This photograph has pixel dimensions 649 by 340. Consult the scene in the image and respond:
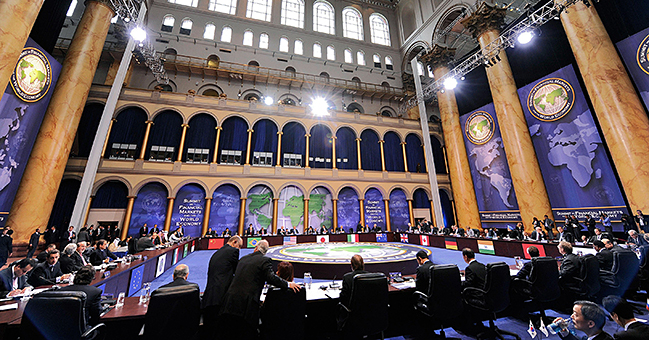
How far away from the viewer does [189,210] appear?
1560 centimetres

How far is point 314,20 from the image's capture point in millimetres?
24328

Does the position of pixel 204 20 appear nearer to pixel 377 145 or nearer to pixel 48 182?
pixel 48 182

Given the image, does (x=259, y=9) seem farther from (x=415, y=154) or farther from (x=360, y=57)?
(x=415, y=154)

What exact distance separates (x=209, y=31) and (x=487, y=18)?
21.4 m

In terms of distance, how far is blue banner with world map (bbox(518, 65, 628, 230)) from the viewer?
36.1 feet

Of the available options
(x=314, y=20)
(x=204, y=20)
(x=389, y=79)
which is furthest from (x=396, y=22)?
(x=204, y=20)

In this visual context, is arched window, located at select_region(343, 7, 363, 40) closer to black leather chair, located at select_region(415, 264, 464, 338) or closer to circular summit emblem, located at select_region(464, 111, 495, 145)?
circular summit emblem, located at select_region(464, 111, 495, 145)

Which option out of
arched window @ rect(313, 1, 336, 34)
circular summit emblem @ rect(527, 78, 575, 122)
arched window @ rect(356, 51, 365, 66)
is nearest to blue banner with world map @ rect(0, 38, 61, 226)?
arched window @ rect(313, 1, 336, 34)

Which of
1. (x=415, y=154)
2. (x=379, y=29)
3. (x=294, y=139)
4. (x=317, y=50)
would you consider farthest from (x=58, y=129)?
(x=379, y=29)

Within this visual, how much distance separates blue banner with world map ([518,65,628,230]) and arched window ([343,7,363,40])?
1714cm

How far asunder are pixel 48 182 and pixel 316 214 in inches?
563

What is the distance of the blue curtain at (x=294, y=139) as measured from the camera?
18.6 metres

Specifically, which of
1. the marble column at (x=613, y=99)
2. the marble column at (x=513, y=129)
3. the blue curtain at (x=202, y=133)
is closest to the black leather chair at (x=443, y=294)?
the marble column at (x=613, y=99)

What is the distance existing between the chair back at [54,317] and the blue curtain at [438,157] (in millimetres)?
22622
